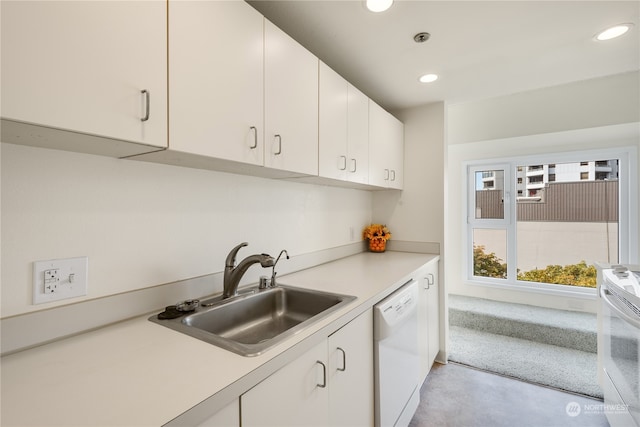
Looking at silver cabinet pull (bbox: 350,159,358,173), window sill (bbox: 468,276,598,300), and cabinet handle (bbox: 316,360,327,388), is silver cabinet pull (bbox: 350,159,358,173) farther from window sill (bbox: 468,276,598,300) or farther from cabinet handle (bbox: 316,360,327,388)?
window sill (bbox: 468,276,598,300)

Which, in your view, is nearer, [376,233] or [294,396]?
[294,396]

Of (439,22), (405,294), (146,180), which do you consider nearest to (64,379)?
(146,180)

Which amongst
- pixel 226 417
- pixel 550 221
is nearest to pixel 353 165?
pixel 226 417

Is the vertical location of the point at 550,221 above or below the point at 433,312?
above

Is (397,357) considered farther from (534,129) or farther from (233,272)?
(534,129)

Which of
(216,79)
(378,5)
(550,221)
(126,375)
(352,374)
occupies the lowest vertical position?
(352,374)

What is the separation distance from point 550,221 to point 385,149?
253 cm

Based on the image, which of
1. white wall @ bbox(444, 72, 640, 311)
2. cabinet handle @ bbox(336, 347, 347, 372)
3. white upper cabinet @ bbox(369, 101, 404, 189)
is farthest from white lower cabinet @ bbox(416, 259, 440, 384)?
cabinet handle @ bbox(336, 347, 347, 372)

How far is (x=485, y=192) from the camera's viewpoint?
3748 millimetres

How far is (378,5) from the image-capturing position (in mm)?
1365

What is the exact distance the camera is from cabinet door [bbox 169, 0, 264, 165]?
36.1 inches

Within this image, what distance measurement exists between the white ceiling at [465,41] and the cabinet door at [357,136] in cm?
24

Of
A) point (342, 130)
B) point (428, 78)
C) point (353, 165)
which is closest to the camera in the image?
point (342, 130)

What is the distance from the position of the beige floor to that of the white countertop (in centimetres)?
147
